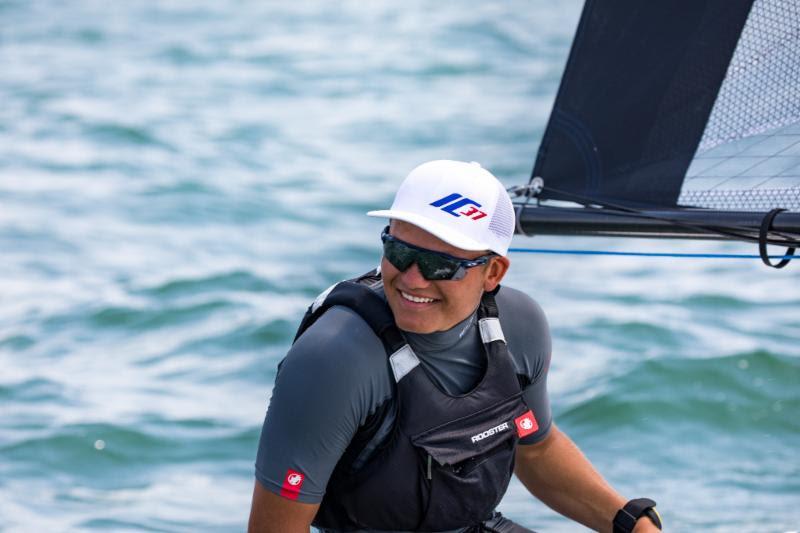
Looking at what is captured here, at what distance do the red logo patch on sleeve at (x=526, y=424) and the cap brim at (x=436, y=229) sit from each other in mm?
450

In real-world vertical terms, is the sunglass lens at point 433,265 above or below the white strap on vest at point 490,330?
above

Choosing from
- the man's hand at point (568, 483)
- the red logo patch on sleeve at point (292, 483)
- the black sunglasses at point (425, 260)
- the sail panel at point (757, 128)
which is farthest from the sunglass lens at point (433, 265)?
the sail panel at point (757, 128)

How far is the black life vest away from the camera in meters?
2.29

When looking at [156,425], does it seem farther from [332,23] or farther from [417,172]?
[332,23]

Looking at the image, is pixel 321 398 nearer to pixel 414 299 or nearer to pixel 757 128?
pixel 414 299

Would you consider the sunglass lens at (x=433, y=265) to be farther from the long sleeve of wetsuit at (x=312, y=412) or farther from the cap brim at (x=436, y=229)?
the long sleeve of wetsuit at (x=312, y=412)

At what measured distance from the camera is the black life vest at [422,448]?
2.29 metres

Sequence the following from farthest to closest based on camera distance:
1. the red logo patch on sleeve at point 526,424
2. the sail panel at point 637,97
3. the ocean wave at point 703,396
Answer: the ocean wave at point 703,396, the sail panel at point 637,97, the red logo patch on sleeve at point 526,424

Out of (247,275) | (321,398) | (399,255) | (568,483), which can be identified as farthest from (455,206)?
(247,275)

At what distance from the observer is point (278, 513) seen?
2227 mm

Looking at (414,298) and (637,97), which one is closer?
(414,298)

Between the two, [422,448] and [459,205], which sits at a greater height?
[459,205]

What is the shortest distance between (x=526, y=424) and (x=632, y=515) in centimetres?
28

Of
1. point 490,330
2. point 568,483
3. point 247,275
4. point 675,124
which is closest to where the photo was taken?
point 490,330
